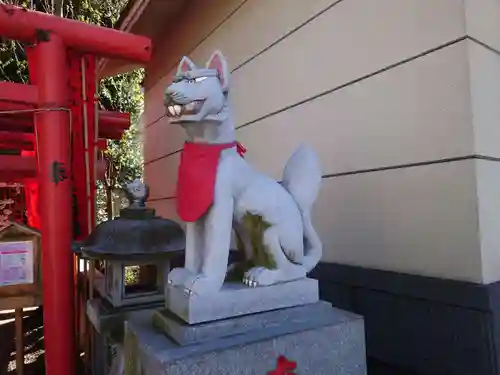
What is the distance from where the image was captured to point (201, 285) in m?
1.49

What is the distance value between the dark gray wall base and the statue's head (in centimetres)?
131

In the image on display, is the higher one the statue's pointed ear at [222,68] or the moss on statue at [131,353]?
the statue's pointed ear at [222,68]

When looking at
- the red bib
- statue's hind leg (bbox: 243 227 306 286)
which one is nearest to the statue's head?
the red bib

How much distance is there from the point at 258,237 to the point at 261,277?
16cm

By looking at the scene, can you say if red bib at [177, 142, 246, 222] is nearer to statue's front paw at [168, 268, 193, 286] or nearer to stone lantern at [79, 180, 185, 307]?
statue's front paw at [168, 268, 193, 286]

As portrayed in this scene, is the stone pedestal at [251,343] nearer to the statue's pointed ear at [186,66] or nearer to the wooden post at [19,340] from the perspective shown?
the statue's pointed ear at [186,66]

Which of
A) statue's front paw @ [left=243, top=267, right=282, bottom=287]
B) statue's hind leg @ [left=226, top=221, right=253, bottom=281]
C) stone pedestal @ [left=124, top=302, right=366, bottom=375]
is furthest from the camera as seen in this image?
statue's hind leg @ [left=226, top=221, right=253, bottom=281]

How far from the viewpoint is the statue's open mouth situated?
1476 millimetres

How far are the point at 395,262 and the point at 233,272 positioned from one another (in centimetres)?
93

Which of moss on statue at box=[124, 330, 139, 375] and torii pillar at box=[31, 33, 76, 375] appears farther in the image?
torii pillar at box=[31, 33, 76, 375]

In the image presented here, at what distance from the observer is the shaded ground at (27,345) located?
152 inches

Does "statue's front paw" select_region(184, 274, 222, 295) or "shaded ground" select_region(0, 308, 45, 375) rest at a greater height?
"statue's front paw" select_region(184, 274, 222, 295)

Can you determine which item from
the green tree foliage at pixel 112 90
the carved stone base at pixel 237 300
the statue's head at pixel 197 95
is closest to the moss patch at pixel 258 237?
the carved stone base at pixel 237 300

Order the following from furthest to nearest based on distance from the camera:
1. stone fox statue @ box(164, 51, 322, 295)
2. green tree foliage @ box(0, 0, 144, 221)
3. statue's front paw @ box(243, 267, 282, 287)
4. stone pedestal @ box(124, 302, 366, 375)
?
green tree foliage @ box(0, 0, 144, 221), statue's front paw @ box(243, 267, 282, 287), stone fox statue @ box(164, 51, 322, 295), stone pedestal @ box(124, 302, 366, 375)
